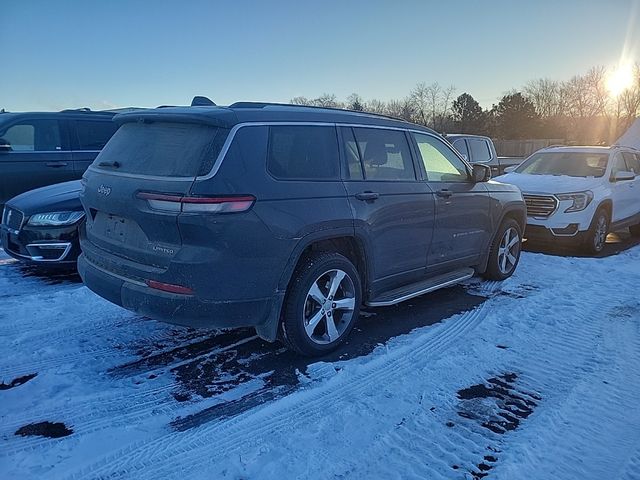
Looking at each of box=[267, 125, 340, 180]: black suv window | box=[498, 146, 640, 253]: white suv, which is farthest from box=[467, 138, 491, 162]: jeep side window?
box=[267, 125, 340, 180]: black suv window

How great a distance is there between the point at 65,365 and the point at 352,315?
2.24 metres

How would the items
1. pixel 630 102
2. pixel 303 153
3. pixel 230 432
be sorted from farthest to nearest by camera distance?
pixel 630 102 < pixel 303 153 < pixel 230 432

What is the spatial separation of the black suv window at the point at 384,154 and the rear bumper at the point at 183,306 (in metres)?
1.56

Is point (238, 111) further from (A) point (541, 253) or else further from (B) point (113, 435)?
(A) point (541, 253)

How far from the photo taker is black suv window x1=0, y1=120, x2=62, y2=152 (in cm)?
788

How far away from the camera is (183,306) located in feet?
10.8

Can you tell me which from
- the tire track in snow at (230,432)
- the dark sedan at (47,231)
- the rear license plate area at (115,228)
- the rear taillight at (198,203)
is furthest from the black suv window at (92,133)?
the tire track in snow at (230,432)

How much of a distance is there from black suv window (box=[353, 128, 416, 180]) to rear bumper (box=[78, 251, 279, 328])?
1562 mm

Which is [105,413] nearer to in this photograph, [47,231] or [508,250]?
[47,231]

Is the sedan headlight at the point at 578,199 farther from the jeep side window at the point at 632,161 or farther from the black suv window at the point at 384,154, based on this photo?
the black suv window at the point at 384,154

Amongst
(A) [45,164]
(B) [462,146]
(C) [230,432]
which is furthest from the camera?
(B) [462,146]

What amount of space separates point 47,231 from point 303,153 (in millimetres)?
3466

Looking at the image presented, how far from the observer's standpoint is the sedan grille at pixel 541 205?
27.4 feet

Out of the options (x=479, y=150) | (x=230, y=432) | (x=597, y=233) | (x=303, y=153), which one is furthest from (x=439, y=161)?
(x=479, y=150)
